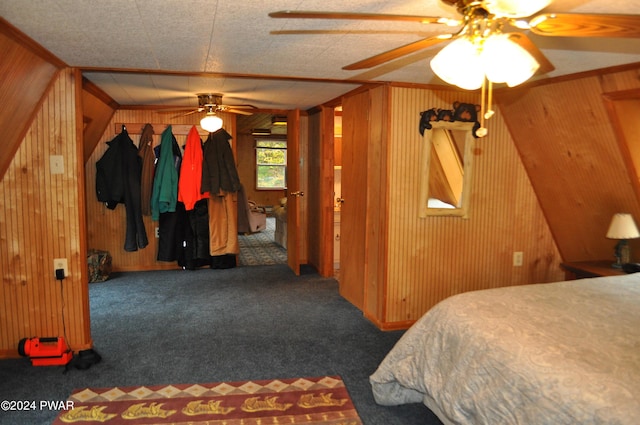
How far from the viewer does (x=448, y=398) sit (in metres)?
1.93

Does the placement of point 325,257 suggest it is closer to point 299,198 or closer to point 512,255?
point 299,198

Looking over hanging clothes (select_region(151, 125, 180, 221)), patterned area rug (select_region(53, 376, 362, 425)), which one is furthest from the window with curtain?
patterned area rug (select_region(53, 376, 362, 425))

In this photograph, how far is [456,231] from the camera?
361cm

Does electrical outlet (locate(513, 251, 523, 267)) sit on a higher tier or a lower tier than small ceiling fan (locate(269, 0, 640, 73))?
lower

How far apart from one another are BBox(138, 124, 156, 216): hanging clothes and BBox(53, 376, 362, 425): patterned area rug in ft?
8.76

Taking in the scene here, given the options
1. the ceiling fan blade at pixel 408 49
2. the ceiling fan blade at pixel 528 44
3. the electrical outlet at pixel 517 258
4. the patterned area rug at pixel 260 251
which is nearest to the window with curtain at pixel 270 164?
the patterned area rug at pixel 260 251

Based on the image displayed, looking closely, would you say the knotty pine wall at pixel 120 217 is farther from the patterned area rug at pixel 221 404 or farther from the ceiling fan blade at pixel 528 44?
the ceiling fan blade at pixel 528 44

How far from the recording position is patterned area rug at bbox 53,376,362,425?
7.42ft

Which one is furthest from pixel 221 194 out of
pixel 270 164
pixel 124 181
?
pixel 270 164

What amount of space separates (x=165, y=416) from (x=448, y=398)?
1372 millimetres

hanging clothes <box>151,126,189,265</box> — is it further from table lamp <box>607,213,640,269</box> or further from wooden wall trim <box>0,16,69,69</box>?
table lamp <box>607,213,640,269</box>

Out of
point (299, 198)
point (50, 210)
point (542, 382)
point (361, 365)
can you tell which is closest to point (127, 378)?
point (50, 210)

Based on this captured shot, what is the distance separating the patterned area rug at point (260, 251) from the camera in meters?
5.78

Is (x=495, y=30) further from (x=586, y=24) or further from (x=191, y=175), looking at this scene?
(x=191, y=175)
